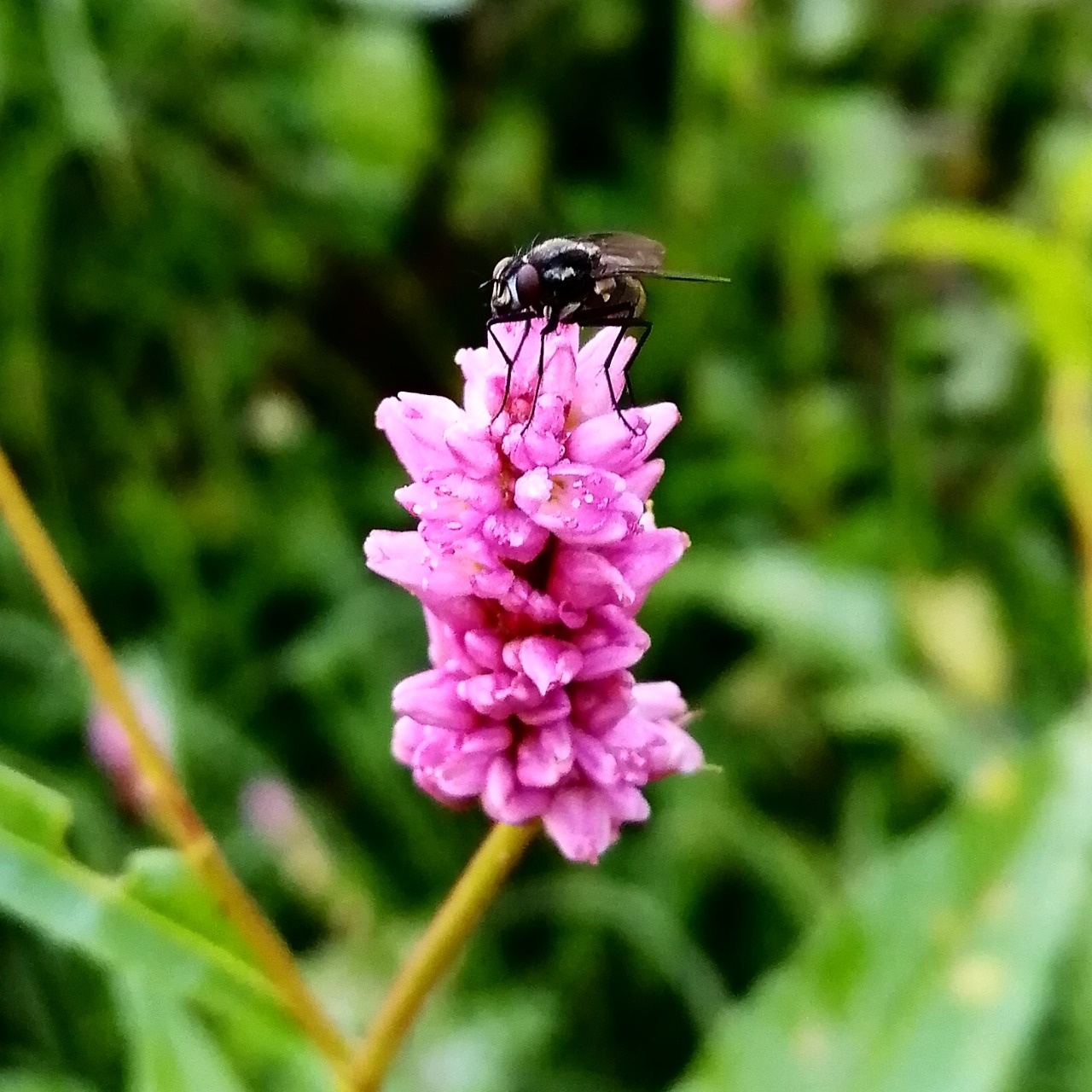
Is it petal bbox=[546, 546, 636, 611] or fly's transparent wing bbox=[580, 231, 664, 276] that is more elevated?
fly's transparent wing bbox=[580, 231, 664, 276]

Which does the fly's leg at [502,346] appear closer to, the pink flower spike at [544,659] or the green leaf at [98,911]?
the pink flower spike at [544,659]

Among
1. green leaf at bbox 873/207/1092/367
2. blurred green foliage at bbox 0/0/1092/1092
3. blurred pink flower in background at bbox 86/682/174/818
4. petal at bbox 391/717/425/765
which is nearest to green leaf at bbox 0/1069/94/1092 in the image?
blurred green foliage at bbox 0/0/1092/1092

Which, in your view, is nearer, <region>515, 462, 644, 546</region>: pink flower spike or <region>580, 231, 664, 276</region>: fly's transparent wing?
<region>515, 462, 644, 546</region>: pink flower spike

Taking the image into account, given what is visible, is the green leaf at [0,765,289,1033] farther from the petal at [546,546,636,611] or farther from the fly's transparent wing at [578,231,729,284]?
the fly's transparent wing at [578,231,729,284]

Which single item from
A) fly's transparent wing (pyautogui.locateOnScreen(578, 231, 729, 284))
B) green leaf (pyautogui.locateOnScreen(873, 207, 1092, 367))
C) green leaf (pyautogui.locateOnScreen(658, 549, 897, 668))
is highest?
green leaf (pyautogui.locateOnScreen(873, 207, 1092, 367))

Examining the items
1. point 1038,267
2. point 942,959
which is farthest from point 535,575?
point 1038,267

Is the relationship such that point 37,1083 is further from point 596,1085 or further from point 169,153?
point 169,153

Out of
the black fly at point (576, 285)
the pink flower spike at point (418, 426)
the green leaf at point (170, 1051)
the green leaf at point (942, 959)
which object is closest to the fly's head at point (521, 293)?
the black fly at point (576, 285)

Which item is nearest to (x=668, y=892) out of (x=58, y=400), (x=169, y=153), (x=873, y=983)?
(x=873, y=983)
